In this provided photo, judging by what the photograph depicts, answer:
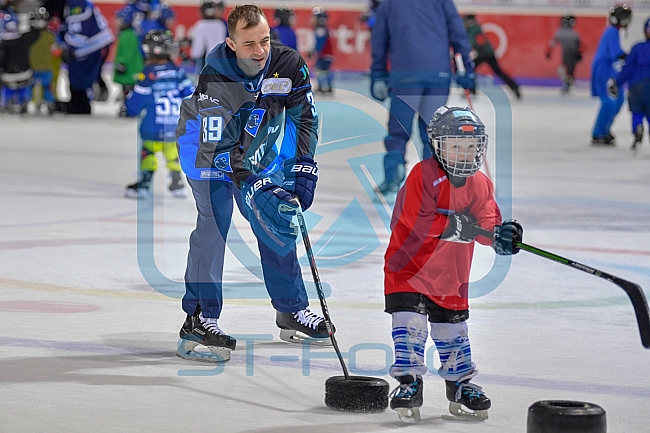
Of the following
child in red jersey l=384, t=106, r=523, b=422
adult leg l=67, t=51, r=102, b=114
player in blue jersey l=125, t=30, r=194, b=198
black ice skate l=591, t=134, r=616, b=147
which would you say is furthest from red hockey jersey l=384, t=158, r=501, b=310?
adult leg l=67, t=51, r=102, b=114

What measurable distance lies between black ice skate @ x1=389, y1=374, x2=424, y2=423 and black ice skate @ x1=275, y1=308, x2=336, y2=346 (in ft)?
3.46

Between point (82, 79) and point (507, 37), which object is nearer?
point (82, 79)

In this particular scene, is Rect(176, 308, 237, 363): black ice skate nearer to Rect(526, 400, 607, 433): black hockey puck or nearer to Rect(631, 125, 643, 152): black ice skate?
Rect(526, 400, 607, 433): black hockey puck

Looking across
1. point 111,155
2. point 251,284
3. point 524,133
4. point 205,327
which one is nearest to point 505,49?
point 524,133

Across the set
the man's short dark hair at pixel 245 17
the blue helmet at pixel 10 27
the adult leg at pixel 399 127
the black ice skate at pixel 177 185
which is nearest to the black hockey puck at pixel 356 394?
the man's short dark hair at pixel 245 17

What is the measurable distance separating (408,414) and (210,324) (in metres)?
1.12

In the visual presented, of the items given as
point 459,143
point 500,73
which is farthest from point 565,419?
point 500,73

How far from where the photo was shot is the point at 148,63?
9.09 metres

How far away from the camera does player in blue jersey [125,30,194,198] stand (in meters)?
8.70

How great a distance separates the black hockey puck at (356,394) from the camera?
11.8 feet

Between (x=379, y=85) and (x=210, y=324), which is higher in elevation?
(x=379, y=85)

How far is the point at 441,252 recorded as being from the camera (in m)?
3.68

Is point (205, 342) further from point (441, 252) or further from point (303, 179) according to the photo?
point (441, 252)

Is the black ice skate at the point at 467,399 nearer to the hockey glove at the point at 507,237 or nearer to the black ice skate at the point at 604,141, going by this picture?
the hockey glove at the point at 507,237
